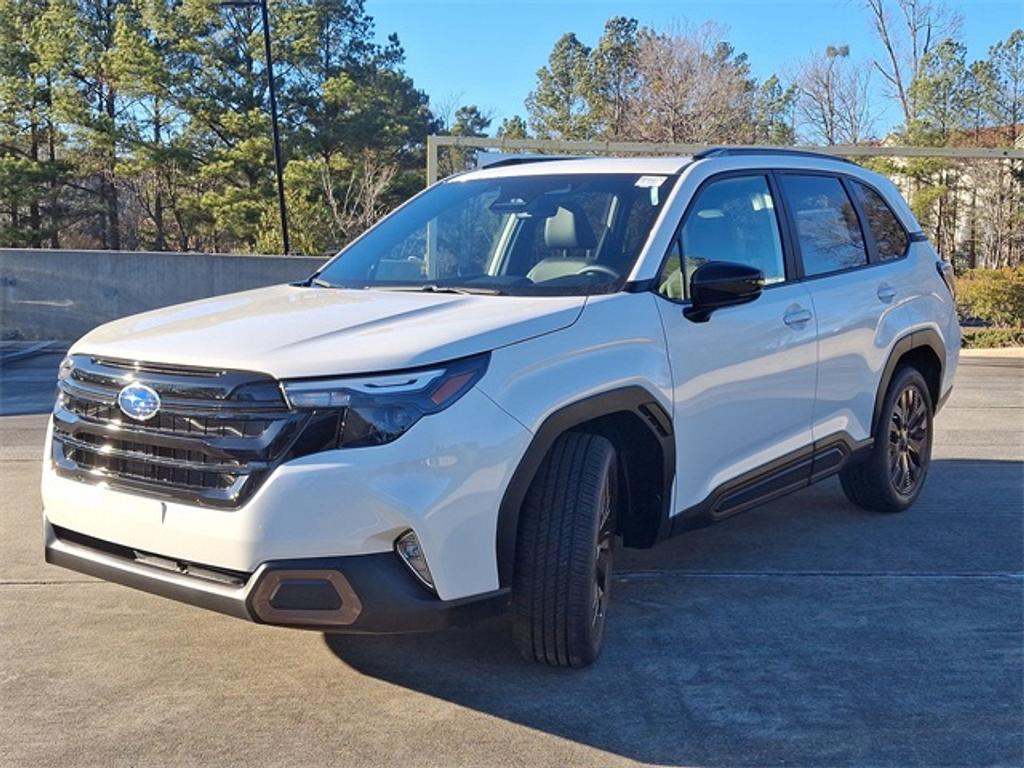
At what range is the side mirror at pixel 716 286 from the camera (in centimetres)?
400

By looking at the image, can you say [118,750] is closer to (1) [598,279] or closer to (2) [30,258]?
(1) [598,279]

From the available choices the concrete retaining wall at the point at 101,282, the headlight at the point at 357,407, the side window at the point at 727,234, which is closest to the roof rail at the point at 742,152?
the side window at the point at 727,234

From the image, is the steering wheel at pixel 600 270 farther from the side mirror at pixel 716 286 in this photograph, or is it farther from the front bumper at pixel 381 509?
the front bumper at pixel 381 509

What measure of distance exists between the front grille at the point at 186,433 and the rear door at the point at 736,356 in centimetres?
161

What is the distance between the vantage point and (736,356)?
430 centimetres

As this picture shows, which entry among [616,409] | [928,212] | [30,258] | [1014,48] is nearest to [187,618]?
[616,409]

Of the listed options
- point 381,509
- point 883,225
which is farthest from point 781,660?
point 883,225

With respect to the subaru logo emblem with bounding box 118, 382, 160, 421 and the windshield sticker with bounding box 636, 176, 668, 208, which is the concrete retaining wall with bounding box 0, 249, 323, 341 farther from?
the subaru logo emblem with bounding box 118, 382, 160, 421

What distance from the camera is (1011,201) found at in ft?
105

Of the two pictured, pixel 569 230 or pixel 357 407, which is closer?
pixel 357 407

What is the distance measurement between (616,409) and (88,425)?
1784 millimetres

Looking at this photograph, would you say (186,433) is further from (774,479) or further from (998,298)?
(998,298)

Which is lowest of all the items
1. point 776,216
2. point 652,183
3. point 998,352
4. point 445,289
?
point 998,352

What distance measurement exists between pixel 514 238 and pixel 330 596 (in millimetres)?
1969
